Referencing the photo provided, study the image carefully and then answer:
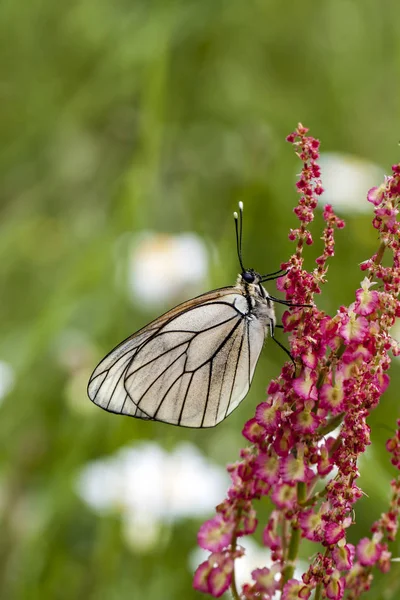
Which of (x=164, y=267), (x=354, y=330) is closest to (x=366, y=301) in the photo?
(x=354, y=330)

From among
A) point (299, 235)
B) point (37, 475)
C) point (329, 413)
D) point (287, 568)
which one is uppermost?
point (37, 475)

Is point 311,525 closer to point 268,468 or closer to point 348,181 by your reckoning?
point 268,468

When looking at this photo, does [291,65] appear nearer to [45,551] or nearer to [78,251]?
[78,251]

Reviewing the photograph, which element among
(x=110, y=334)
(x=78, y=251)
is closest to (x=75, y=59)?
(x=78, y=251)

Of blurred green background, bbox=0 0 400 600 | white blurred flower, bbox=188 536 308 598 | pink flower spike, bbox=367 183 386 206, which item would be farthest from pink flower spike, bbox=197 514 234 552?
blurred green background, bbox=0 0 400 600

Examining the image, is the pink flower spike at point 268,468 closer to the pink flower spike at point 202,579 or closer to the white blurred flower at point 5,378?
the pink flower spike at point 202,579
